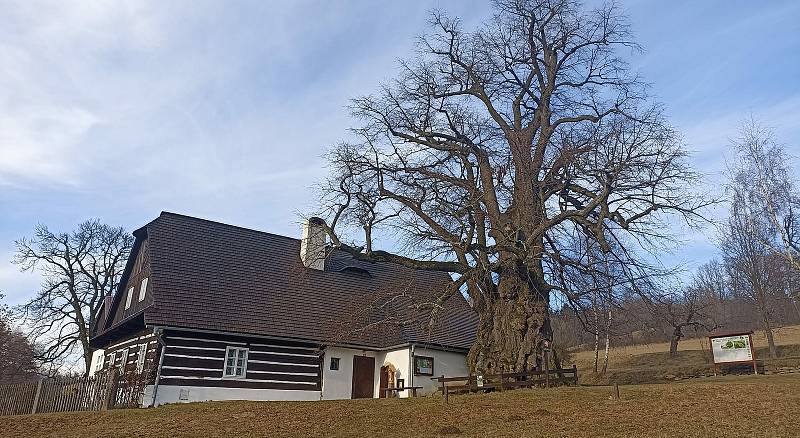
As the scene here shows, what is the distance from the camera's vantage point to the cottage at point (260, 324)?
21.8m

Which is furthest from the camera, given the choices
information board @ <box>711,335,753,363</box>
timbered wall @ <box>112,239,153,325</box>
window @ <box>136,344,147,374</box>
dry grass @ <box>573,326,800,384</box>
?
dry grass @ <box>573,326,800,384</box>

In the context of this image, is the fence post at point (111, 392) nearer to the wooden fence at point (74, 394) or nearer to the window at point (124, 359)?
the wooden fence at point (74, 394)

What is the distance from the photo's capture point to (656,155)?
57.1ft

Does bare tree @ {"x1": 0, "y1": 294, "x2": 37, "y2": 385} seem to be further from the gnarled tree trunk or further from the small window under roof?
the gnarled tree trunk

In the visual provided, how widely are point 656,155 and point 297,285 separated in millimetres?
16085

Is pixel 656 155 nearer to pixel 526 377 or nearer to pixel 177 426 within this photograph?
pixel 526 377

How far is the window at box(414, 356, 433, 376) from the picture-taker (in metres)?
25.0

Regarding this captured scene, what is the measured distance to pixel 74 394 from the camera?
65.8ft

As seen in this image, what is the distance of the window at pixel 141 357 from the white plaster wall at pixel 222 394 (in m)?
1.43

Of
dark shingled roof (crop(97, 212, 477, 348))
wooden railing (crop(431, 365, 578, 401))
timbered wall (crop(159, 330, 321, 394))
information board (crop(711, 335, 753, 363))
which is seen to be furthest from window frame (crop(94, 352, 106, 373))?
information board (crop(711, 335, 753, 363))

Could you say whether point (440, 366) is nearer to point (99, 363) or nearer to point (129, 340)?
point (129, 340)

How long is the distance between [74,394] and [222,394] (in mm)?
4875

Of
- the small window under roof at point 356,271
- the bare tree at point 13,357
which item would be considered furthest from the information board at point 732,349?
the bare tree at point 13,357

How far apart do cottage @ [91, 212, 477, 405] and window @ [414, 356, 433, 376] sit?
0.04m
